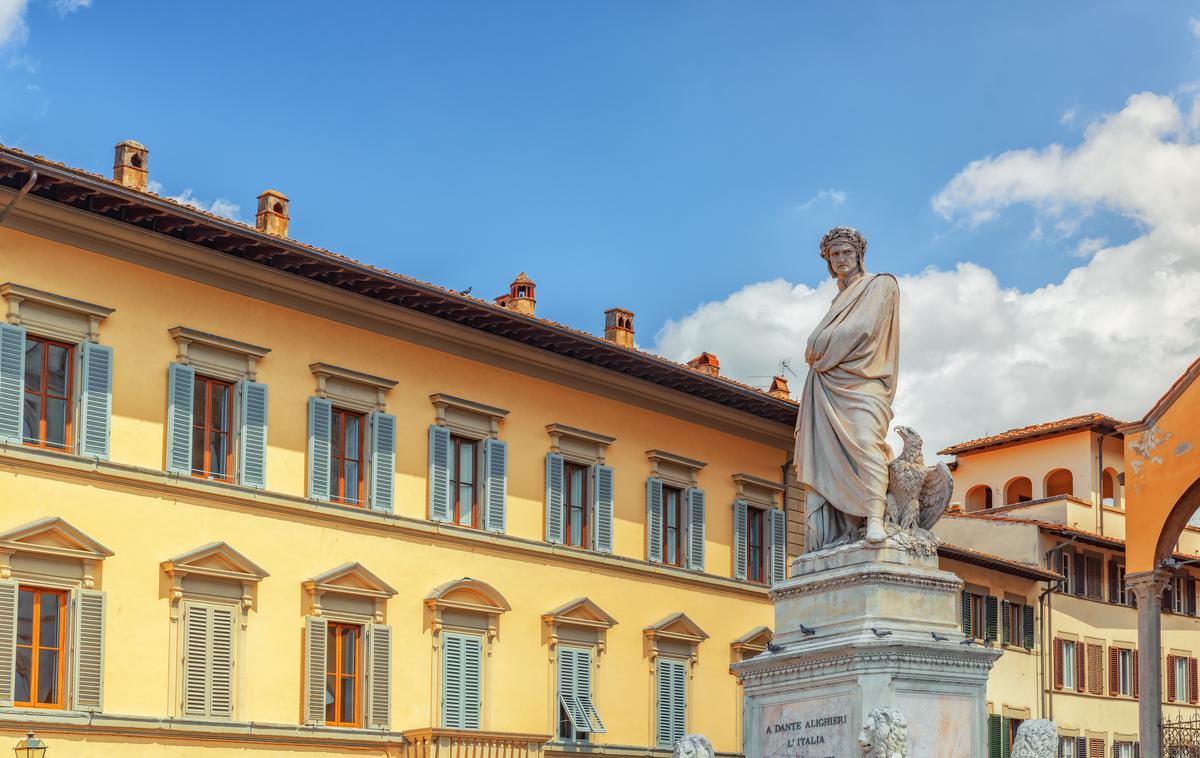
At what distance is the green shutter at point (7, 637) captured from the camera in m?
25.3

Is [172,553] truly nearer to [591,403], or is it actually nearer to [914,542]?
[591,403]

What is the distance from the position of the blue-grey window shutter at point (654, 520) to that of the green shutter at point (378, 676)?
695 centimetres

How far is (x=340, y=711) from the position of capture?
2989 cm

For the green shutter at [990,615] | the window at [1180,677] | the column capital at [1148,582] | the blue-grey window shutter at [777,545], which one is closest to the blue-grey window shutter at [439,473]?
the blue-grey window shutter at [777,545]

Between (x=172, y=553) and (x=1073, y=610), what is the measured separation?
103 ft

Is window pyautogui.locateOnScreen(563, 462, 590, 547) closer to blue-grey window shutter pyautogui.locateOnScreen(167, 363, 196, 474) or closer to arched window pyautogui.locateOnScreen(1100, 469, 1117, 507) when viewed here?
blue-grey window shutter pyautogui.locateOnScreen(167, 363, 196, 474)

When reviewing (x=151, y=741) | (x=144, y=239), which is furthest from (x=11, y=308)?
(x=151, y=741)

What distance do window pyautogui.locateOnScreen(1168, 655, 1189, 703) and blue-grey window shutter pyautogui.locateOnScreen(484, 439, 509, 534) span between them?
3009 cm

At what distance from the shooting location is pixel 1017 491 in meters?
61.8

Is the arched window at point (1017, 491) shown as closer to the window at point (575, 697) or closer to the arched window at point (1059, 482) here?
the arched window at point (1059, 482)

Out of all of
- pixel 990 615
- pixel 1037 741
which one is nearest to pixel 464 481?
pixel 1037 741

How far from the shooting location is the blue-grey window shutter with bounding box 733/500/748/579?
37.9 meters

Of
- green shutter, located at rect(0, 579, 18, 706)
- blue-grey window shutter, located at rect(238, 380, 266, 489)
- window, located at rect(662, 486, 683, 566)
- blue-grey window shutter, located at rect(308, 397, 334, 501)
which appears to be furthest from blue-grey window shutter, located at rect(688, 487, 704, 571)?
green shutter, located at rect(0, 579, 18, 706)

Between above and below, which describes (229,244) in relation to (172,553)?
above
